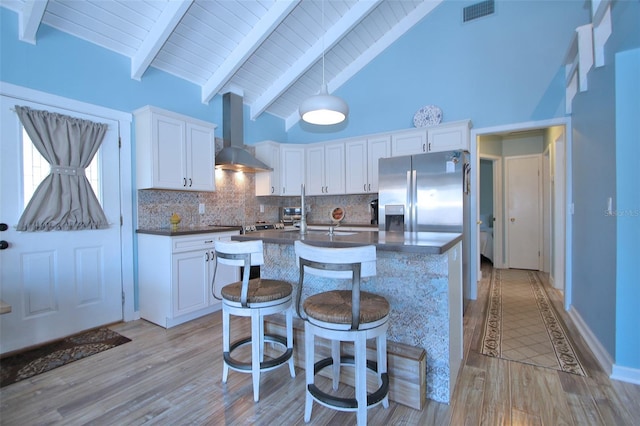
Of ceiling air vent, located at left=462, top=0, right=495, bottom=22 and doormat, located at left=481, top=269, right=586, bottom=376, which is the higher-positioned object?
ceiling air vent, located at left=462, top=0, right=495, bottom=22

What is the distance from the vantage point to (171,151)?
330 centimetres

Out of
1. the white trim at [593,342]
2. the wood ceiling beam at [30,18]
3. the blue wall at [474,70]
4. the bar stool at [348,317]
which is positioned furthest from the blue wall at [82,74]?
the white trim at [593,342]

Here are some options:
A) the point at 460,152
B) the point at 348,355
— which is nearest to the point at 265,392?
the point at 348,355

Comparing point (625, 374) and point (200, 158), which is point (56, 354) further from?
point (625, 374)

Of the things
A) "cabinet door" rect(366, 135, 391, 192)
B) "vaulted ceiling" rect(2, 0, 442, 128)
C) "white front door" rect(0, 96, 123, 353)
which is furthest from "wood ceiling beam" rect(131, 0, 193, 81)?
"cabinet door" rect(366, 135, 391, 192)

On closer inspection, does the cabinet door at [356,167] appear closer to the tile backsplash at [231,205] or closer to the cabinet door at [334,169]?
the cabinet door at [334,169]

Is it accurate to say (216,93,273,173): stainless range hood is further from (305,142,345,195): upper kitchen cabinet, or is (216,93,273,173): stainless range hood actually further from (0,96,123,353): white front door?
(0,96,123,353): white front door

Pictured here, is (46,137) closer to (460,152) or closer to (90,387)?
(90,387)

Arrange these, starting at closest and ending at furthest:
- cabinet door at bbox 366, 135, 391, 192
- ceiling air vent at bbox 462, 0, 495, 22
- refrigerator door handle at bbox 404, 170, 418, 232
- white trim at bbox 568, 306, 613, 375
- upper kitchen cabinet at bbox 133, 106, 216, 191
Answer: white trim at bbox 568, 306, 613, 375, upper kitchen cabinet at bbox 133, 106, 216, 191, refrigerator door handle at bbox 404, 170, 418, 232, ceiling air vent at bbox 462, 0, 495, 22, cabinet door at bbox 366, 135, 391, 192

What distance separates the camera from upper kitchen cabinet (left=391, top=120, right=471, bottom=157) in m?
3.71

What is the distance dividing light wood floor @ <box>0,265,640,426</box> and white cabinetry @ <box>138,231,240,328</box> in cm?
66

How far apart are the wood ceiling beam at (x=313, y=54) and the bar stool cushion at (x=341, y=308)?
3.48m

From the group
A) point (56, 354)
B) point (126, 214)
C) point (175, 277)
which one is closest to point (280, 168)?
point (126, 214)

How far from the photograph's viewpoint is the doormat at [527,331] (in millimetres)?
2332
